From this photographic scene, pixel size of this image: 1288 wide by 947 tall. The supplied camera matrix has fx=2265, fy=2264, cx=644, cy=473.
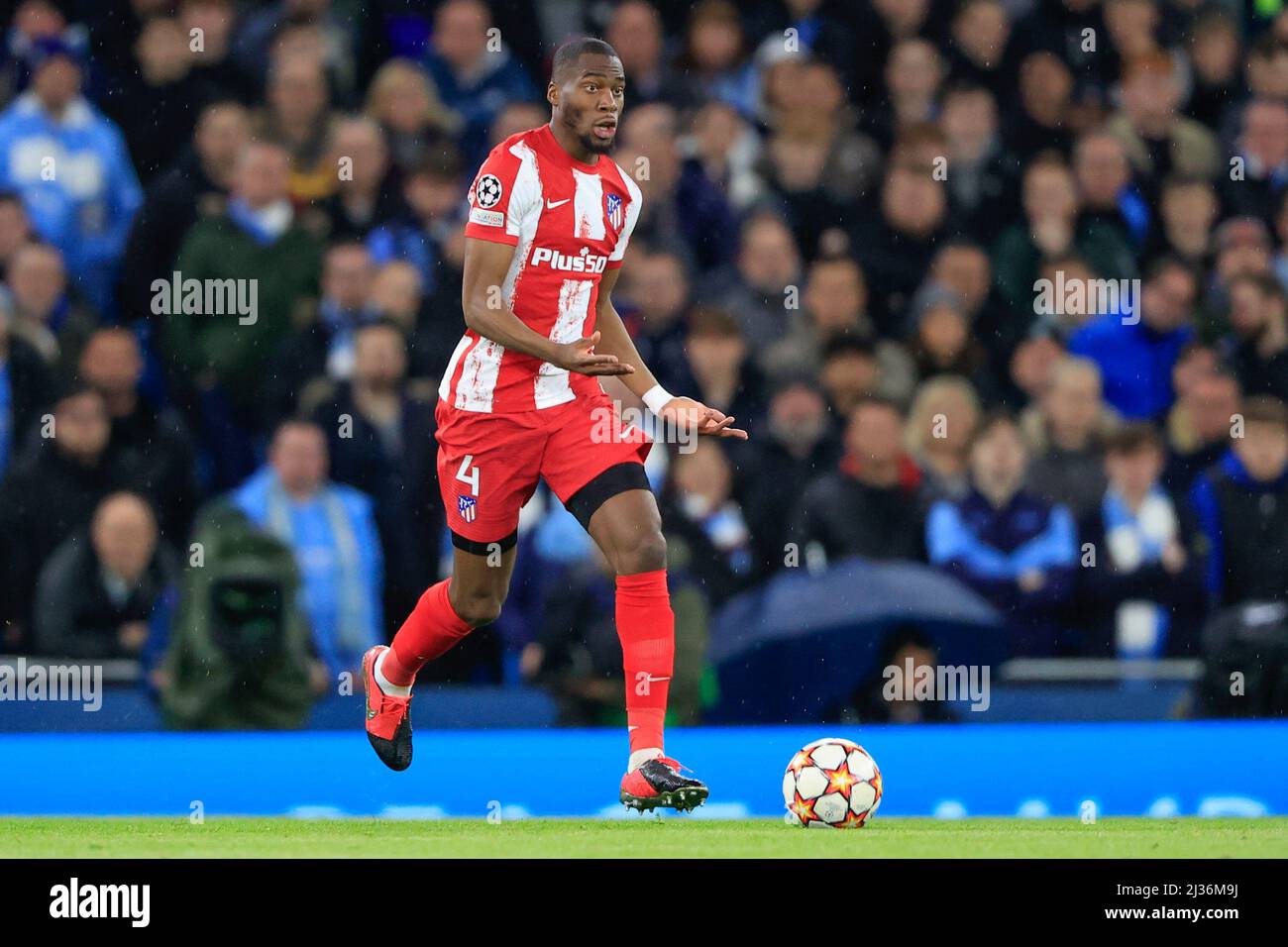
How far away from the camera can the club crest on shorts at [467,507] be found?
6996 mm

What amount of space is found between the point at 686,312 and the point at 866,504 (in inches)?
49.0

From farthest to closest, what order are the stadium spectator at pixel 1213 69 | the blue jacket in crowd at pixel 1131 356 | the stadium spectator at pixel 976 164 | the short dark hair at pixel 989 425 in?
the stadium spectator at pixel 1213 69, the stadium spectator at pixel 976 164, the blue jacket in crowd at pixel 1131 356, the short dark hair at pixel 989 425

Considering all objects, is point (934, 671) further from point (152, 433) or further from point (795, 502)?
point (152, 433)

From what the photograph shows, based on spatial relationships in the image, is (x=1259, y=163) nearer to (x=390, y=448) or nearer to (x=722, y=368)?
(x=722, y=368)

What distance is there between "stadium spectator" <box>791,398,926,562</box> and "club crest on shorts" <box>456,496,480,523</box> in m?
3.33

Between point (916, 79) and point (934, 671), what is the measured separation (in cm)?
337

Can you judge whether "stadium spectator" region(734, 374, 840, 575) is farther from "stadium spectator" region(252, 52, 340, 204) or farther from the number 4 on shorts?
the number 4 on shorts

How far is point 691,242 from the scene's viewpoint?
10914 millimetres

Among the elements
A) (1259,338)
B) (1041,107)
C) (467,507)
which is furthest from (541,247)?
(1041,107)

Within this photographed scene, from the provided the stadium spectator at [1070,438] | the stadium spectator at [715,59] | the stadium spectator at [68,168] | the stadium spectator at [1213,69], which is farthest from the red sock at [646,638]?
the stadium spectator at [1213,69]

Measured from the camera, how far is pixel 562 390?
6.98 meters

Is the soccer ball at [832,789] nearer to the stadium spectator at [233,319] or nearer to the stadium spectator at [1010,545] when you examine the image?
the stadium spectator at [1010,545]

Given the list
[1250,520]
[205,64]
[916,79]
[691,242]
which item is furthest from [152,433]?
[1250,520]

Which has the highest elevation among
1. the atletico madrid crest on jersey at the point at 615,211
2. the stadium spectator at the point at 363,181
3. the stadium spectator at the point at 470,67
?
the stadium spectator at the point at 470,67
